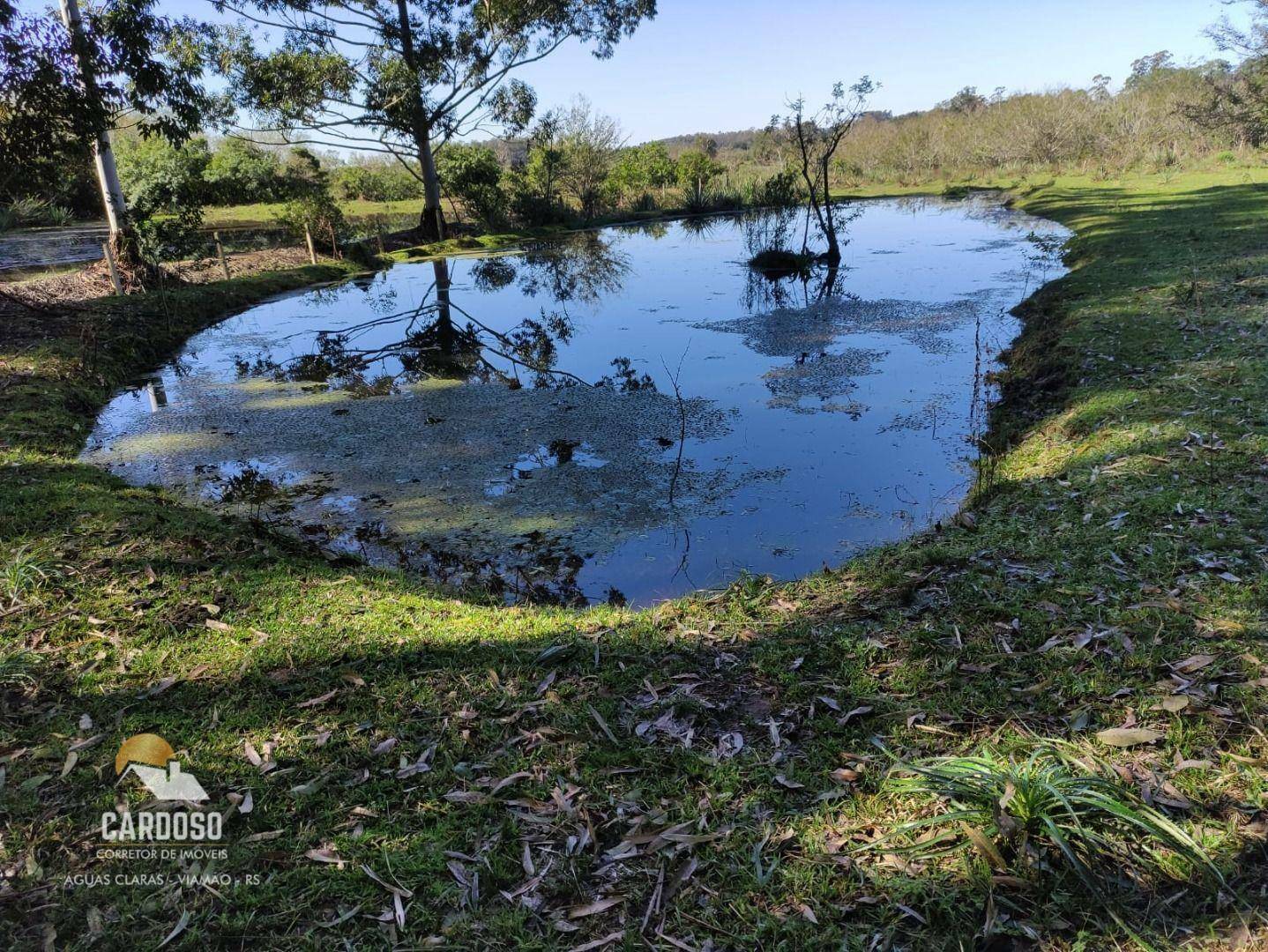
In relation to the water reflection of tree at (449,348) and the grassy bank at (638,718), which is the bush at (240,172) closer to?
the water reflection of tree at (449,348)

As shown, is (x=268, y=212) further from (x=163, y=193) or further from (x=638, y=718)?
(x=638, y=718)

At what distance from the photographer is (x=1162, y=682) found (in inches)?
84.4

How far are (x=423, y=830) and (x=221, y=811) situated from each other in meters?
0.58

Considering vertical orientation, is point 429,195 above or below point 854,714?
above

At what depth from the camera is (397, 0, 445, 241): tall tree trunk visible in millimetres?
17984

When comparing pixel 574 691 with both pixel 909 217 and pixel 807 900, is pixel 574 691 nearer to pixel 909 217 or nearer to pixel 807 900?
pixel 807 900

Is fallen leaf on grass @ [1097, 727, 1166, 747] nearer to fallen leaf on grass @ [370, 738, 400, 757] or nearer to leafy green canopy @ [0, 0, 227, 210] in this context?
fallen leaf on grass @ [370, 738, 400, 757]

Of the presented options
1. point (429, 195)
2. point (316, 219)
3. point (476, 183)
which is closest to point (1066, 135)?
point (476, 183)

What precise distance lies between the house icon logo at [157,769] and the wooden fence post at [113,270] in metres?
11.1

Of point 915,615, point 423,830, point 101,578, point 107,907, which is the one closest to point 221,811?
point 107,907

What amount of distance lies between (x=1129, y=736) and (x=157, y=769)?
2773 mm

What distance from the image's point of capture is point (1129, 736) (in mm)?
1938

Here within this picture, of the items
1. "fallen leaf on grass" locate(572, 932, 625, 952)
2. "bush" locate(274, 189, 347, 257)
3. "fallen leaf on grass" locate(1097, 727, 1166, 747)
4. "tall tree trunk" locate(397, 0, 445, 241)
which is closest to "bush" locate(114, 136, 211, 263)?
"bush" locate(274, 189, 347, 257)

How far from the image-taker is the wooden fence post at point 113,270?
35.4ft
